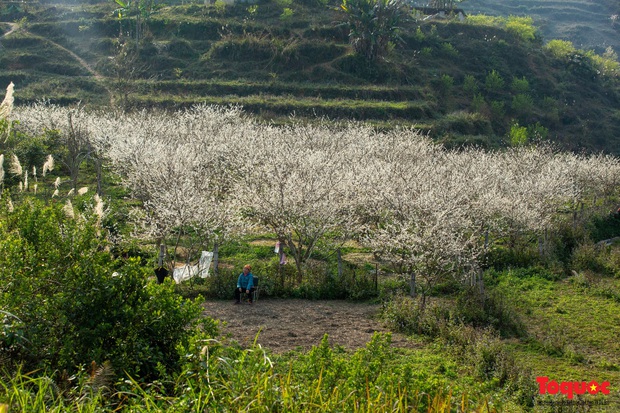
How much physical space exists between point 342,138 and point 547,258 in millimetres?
16935

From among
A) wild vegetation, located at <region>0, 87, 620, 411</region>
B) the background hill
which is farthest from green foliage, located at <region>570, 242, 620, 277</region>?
the background hill

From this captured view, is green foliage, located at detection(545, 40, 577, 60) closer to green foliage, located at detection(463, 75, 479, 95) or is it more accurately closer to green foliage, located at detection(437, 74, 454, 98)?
green foliage, located at detection(463, 75, 479, 95)

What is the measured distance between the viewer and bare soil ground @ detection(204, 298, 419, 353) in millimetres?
14938

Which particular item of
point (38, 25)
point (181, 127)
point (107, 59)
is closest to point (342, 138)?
point (181, 127)

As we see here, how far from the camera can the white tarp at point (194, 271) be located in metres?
19.7

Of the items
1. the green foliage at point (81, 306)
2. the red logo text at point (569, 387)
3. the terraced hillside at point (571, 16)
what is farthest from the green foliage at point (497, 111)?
the terraced hillside at point (571, 16)

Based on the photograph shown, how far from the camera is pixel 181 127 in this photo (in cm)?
3675

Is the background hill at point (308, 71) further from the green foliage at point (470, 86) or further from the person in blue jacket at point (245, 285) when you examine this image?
the person in blue jacket at point (245, 285)

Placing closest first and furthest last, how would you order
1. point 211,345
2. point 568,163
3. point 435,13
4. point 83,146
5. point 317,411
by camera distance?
1. point 317,411
2. point 211,345
3. point 83,146
4. point 568,163
5. point 435,13

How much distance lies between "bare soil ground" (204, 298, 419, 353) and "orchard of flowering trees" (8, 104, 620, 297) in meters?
2.21

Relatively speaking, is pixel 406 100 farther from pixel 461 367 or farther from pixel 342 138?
pixel 461 367

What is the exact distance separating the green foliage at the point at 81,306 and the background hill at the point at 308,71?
44.1 metres

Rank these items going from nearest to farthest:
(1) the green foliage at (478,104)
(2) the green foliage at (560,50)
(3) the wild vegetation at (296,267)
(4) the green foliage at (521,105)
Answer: (3) the wild vegetation at (296,267) → (1) the green foliage at (478,104) → (4) the green foliage at (521,105) → (2) the green foliage at (560,50)

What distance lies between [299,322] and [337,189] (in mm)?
7647
